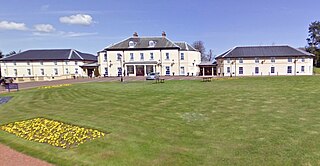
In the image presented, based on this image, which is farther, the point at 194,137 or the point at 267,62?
the point at 267,62

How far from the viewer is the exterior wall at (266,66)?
4862 centimetres

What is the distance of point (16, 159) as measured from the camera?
18.9ft

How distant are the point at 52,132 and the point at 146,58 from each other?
46.4 metres

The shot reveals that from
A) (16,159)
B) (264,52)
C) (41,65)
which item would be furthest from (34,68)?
(16,159)

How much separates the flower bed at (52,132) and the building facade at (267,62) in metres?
47.1

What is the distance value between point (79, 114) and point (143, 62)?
1701 inches

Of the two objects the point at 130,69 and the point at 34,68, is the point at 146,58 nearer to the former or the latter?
the point at 130,69

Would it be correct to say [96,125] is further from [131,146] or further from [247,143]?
[247,143]

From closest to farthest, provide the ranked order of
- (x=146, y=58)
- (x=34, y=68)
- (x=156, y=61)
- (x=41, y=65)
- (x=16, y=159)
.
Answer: (x=16, y=159), (x=156, y=61), (x=146, y=58), (x=41, y=65), (x=34, y=68)

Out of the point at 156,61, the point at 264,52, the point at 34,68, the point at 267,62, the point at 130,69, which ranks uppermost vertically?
the point at 264,52

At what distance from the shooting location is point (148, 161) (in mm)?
5180

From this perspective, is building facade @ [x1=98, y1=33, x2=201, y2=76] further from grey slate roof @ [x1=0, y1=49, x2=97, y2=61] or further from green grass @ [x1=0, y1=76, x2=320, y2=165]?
green grass @ [x1=0, y1=76, x2=320, y2=165]

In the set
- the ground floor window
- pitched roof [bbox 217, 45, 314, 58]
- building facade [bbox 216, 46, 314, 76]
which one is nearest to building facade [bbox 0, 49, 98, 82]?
the ground floor window

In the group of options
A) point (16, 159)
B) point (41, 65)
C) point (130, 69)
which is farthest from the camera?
point (41, 65)
